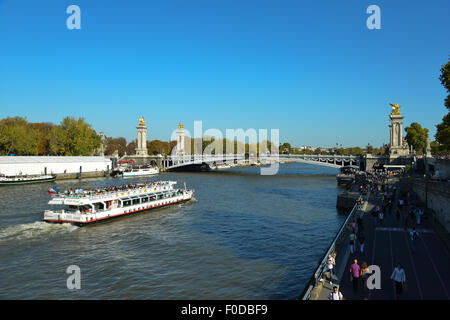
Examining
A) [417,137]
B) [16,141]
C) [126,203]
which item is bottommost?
[126,203]

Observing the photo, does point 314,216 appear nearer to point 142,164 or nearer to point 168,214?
point 168,214

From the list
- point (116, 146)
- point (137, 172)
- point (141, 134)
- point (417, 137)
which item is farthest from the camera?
point (116, 146)

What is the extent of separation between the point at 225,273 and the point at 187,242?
471 cm

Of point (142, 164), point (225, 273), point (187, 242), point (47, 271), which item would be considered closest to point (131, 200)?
point (187, 242)

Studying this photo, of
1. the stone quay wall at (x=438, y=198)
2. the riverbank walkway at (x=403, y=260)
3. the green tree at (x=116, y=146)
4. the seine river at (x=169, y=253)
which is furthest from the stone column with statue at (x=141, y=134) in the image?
the riverbank walkway at (x=403, y=260)

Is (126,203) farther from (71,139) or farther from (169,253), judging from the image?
(71,139)

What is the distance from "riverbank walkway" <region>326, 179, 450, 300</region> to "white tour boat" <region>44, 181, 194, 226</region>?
1531cm

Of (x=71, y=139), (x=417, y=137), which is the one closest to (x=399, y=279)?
(x=71, y=139)

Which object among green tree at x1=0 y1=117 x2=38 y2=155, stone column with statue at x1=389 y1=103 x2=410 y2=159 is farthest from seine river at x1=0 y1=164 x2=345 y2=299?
stone column with statue at x1=389 y1=103 x2=410 y2=159

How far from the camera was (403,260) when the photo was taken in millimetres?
11680

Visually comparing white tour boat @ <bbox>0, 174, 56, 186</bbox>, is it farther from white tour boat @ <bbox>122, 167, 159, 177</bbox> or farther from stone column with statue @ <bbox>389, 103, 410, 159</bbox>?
stone column with statue @ <bbox>389, 103, 410, 159</bbox>

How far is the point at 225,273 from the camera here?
43.4ft

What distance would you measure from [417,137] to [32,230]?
65095 mm
